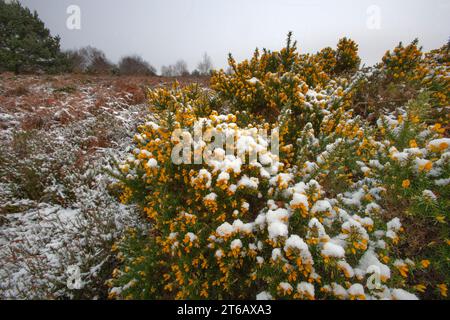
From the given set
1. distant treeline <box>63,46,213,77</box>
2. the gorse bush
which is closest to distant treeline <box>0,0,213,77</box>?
distant treeline <box>63,46,213,77</box>

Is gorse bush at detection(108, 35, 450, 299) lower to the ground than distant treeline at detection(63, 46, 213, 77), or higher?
lower

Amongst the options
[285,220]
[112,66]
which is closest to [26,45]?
[112,66]

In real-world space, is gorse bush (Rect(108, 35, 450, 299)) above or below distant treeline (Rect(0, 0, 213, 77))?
below

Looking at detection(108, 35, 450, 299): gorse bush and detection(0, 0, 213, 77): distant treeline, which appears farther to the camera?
detection(0, 0, 213, 77): distant treeline

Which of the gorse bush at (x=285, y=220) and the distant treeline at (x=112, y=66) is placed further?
the distant treeline at (x=112, y=66)

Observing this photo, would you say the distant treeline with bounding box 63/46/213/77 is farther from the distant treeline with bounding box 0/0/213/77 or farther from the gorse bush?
the gorse bush

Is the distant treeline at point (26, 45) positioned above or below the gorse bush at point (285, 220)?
above

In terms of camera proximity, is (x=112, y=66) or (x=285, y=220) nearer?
(x=285, y=220)

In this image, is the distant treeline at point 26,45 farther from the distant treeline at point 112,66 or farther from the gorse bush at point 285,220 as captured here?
the gorse bush at point 285,220

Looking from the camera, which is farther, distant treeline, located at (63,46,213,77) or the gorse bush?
distant treeline, located at (63,46,213,77)

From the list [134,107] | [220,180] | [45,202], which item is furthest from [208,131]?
[134,107]

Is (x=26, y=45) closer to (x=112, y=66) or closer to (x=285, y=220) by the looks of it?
(x=112, y=66)

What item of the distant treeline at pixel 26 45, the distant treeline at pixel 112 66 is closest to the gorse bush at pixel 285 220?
the distant treeline at pixel 112 66

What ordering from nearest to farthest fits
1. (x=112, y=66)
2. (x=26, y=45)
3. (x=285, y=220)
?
(x=285, y=220), (x=26, y=45), (x=112, y=66)
